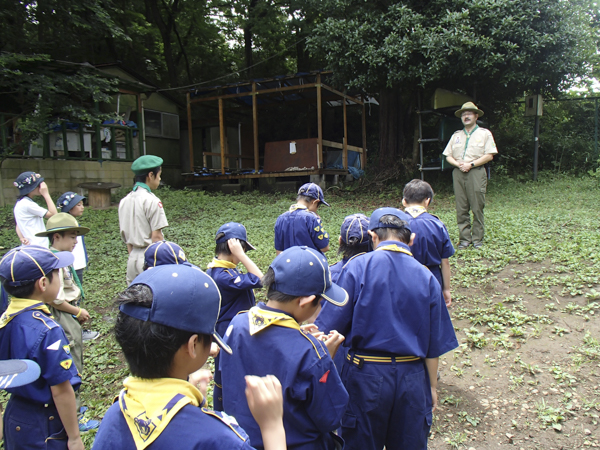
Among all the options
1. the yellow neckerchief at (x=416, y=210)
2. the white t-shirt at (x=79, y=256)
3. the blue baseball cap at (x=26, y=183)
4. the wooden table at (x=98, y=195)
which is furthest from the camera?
the wooden table at (x=98, y=195)

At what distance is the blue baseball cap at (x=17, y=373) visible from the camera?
1545mm

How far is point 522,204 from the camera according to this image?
9.84 metres

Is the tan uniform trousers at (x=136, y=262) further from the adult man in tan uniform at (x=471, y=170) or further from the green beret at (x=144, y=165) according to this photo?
the adult man in tan uniform at (x=471, y=170)

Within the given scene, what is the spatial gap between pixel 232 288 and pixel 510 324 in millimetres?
3184

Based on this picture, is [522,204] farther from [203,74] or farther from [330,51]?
[203,74]

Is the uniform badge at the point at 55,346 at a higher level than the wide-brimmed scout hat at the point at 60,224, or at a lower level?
lower

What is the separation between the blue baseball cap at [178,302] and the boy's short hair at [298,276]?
1.58ft

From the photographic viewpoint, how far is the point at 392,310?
225 cm

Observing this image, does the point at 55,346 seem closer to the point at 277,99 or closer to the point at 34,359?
the point at 34,359

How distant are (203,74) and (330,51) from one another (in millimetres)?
12817

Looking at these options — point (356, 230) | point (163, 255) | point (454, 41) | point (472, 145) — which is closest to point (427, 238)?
point (356, 230)

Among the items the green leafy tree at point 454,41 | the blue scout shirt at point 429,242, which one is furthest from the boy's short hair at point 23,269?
the green leafy tree at point 454,41

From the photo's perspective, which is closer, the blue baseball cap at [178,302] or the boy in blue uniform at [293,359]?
the blue baseball cap at [178,302]

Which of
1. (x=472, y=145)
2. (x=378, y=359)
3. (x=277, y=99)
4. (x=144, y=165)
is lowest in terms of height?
(x=378, y=359)
